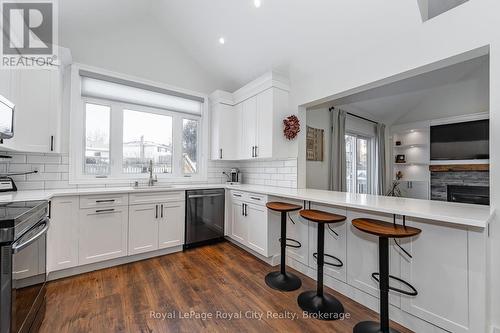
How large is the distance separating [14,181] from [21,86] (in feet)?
3.56

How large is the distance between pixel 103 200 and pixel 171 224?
92 centimetres

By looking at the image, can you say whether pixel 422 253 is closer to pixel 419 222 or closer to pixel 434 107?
pixel 419 222

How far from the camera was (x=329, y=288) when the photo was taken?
7.59ft

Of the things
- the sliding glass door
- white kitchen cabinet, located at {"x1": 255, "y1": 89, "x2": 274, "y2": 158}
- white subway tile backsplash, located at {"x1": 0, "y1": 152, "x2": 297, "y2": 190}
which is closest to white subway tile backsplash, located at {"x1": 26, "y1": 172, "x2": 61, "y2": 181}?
white subway tile backsplash, located at {"x1": 0, "y1": 152, "x2": 297, "y2": 190}

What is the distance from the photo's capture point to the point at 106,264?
2691 millimetres

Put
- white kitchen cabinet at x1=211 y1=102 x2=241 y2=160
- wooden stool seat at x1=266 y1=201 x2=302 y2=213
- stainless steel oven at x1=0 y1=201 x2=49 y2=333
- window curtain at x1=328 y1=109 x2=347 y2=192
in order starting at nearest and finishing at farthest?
1. stainless steel oven at x1=0 y1=201 x2=49 y2=333
2. wooden stool seat at x1=266 y1=201 x2=302 y2=213
3. white kitchen cabinet at x1=211 y1=102 x2=241 y2=160
4. window curtain at x1=328 y1=109 x2=347 y2=192

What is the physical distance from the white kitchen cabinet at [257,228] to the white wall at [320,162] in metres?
1.45

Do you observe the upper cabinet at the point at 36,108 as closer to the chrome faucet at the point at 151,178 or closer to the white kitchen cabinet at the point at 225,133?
the chrome faucet at the point at 151,178

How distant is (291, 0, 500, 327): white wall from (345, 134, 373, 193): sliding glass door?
2.75 meters

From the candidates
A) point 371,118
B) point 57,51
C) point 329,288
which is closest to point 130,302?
point 329,288

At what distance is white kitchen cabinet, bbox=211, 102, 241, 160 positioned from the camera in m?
3.85

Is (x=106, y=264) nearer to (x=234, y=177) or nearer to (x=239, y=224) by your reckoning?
(x=239, y=224)

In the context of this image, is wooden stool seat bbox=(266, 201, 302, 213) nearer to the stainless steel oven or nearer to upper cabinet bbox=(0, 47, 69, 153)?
the stainless steel oven

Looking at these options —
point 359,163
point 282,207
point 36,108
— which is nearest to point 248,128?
point 282,207
